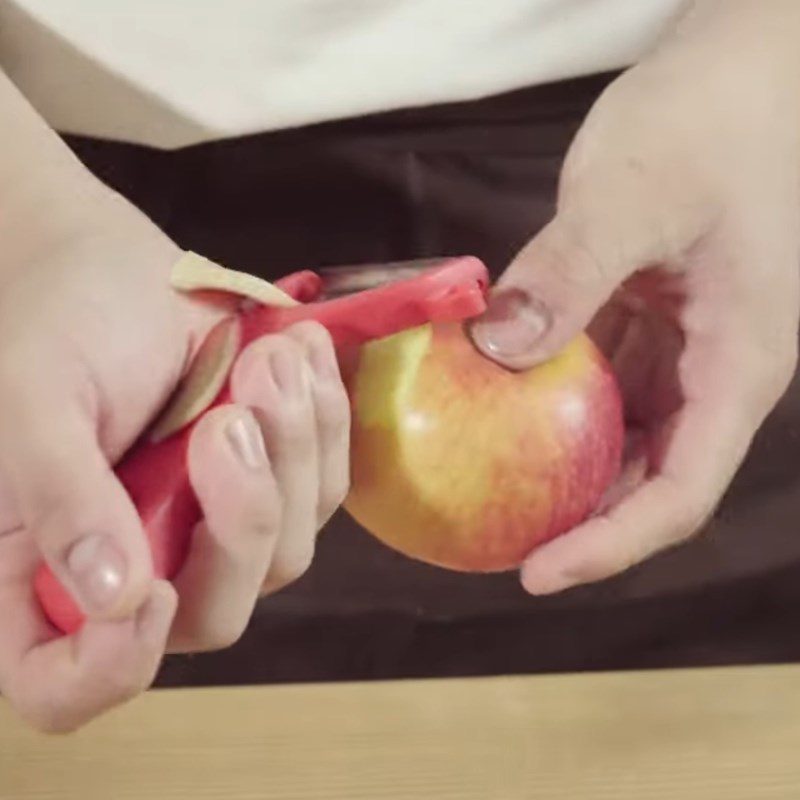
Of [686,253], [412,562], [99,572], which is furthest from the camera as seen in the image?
[412,562]

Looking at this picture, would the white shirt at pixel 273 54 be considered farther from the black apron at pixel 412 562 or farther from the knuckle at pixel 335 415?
the knuckle at pixel 335 415

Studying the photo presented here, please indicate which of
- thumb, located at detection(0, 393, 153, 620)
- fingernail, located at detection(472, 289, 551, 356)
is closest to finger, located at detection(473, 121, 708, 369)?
fingernail, located at detection(472, 289, 551, 356)

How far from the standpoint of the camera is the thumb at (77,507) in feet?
1.36

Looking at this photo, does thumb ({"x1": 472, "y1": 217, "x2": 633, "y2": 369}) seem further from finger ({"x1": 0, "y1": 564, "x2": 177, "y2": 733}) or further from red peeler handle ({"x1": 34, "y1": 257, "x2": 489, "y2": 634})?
finger ({"x1": 0, "y1": 564, "x2": 177, "y2": 733})

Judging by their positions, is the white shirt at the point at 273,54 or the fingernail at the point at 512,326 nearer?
the fingernail at the point at 512,326

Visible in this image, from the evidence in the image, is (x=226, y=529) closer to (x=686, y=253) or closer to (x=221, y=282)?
(x=221, y=282)

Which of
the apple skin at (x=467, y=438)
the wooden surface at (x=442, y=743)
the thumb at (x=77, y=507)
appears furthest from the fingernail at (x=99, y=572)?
the wooden surface at (x=442, y=743)

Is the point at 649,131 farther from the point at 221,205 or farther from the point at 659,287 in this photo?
the point at 221,205

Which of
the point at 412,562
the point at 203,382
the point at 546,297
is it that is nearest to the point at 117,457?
the point at 203,382

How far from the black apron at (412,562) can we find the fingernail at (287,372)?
0.85ft

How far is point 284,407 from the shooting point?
0.43m

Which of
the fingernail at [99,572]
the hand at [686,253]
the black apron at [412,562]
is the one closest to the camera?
the fingernail at [99,572]

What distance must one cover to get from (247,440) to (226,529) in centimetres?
3

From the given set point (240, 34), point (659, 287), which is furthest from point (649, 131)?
point (240, 34)
